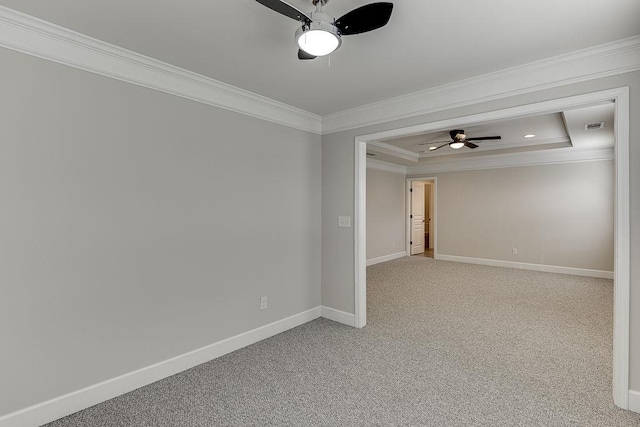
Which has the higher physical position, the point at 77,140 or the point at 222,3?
the point at 222,3

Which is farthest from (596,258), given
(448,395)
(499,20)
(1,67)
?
(1,67)

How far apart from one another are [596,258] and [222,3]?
24.4 ft

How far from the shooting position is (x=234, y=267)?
305 cm

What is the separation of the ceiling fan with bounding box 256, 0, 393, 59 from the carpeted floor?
2290 millimetres

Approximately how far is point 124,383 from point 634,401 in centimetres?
355

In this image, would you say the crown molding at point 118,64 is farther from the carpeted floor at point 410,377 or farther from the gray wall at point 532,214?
the gray wall at point 532,214

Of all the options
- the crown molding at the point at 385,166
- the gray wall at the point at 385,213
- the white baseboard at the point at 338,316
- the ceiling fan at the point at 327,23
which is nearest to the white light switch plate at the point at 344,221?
the white baseboard at the point at 338,316

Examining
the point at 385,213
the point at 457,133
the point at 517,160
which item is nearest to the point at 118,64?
the point at 457,133

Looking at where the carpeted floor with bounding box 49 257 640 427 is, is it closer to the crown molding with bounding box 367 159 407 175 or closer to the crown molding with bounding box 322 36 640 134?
the crown molding with bounding box 322 36 640 134

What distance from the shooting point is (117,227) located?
2.31m

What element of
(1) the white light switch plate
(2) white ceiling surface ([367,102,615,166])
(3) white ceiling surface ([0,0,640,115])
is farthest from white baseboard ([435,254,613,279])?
A: (3) white ceiling surface ([0,0,640,115])

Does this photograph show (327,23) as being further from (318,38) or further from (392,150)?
(392,150)

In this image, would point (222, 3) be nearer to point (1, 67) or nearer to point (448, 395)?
point (1, 67)

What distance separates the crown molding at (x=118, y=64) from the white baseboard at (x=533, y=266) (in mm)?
6131
